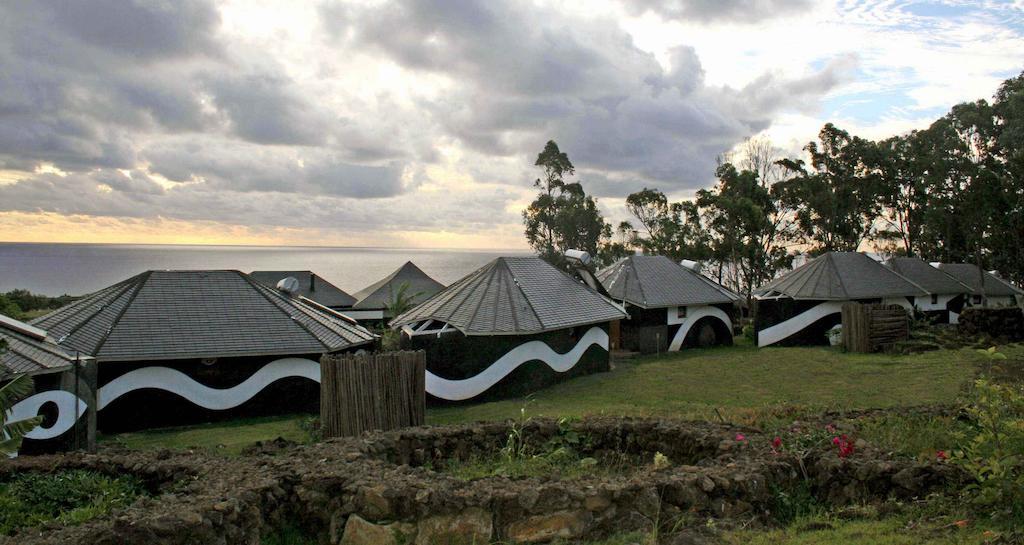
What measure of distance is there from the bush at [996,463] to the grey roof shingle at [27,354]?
13.2m

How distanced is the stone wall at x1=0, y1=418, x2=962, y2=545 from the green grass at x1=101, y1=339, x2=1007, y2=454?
3.53 meters

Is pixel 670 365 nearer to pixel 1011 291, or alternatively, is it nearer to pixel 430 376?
pixel 430 376

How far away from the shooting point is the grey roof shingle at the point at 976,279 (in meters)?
35.9

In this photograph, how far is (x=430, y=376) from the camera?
679 inches

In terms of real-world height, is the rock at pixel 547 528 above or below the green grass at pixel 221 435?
above

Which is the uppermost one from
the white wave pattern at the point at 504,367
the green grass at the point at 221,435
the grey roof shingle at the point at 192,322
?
the grey roof shingle at the point at 192,322

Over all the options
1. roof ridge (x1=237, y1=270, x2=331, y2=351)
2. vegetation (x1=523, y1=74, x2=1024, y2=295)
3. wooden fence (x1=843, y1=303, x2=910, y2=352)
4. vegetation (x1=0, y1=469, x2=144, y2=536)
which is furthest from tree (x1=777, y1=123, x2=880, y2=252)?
vegetation (x1=0, y1=469, x2=144, y2=536)

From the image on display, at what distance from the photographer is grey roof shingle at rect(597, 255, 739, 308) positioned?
27969 millimetres

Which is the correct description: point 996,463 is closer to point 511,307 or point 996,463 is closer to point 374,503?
point 374,503

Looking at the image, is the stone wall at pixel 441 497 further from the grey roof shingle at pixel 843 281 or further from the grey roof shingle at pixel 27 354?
the grey roof shingle at pixel 843 281

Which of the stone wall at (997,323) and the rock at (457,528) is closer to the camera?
the rock at (457,528)

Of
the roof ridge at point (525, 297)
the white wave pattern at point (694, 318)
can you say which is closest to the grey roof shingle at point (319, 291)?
the roof ridge at point (525, 297)

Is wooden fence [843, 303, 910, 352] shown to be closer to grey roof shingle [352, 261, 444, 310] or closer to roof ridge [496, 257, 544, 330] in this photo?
roof ridge [496, 257, 544, 330]

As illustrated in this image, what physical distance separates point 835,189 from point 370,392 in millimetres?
37880
